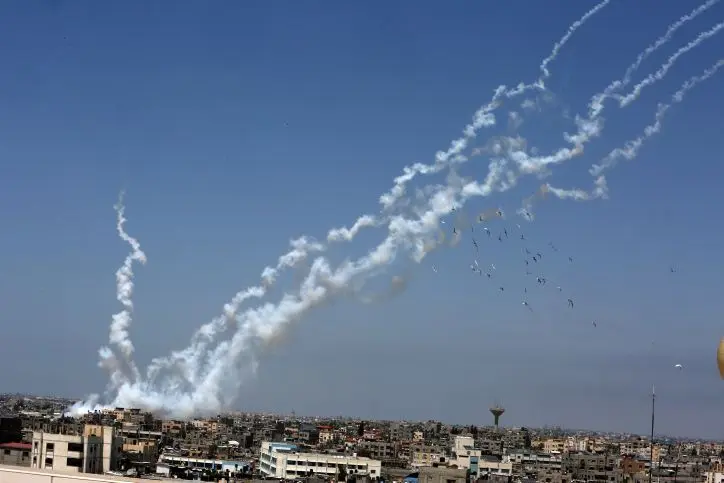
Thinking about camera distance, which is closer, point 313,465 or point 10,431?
point 10,431

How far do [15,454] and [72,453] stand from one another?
5.51 meters

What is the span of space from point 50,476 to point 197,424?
146 meters

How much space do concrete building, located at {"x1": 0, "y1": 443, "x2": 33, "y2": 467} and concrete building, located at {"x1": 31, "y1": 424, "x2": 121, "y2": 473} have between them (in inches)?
65.0

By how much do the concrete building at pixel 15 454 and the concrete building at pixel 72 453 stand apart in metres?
1.65

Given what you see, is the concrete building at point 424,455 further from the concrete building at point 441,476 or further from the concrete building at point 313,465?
the concrete building at point 441,476

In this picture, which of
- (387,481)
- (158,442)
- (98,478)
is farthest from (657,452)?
(98,478)

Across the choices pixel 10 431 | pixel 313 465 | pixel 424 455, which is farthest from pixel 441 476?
pixel 424 455

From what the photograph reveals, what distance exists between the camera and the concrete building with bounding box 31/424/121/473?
5831 cm

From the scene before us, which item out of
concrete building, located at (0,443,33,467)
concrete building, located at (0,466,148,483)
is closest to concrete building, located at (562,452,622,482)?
concrete building, located at (0,443,33,467)

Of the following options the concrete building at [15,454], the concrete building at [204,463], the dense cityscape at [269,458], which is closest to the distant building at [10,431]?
the dense cityscape at [269,458]

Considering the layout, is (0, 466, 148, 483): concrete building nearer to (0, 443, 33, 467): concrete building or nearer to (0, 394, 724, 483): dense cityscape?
(0, 394, 724, 483): dense cityscape

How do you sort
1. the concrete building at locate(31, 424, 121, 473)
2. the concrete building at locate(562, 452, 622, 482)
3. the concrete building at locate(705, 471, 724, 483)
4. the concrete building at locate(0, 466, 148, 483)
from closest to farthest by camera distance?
the concrete building at locate(0, 466, 148, 483) → the concrete building at locate(31, 424, 121, 473) → the concrete building at locate(705, 471, 724, 483) → the concrete building at locate(562, 452, 622, 482)

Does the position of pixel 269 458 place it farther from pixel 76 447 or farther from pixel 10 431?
pixel 76 447

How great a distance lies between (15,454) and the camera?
6300 centimetres
